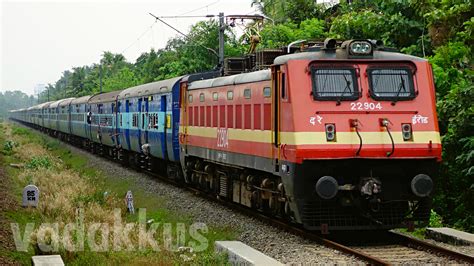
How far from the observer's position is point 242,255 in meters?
9.84

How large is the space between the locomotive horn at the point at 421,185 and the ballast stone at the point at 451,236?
97cm

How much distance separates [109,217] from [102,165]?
53.8ft

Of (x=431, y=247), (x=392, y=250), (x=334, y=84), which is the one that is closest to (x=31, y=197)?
(x=334, y=84)

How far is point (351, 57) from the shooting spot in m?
12.0

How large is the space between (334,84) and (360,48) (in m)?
0.82

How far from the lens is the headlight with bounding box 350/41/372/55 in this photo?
12.0 m

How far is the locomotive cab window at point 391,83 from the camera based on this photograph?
1191 cm

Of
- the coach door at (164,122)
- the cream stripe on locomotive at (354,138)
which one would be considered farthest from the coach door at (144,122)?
the cream stripe on locomotive at (354,138)

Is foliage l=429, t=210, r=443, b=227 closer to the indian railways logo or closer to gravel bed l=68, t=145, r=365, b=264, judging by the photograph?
gravel bed l=68, t=145, r=365, b=264

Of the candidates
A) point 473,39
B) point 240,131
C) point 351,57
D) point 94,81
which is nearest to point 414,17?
point 473,39

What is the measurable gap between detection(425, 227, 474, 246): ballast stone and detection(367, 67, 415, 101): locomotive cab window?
241 cm

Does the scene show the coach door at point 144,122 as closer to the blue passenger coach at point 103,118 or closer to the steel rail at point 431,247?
the blue passenger coach at point 103,118

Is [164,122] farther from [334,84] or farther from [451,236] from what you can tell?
[451,236]

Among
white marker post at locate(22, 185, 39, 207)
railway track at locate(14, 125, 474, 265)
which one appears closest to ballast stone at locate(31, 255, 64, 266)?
railway track at locate(14, 125, 474, 265)
